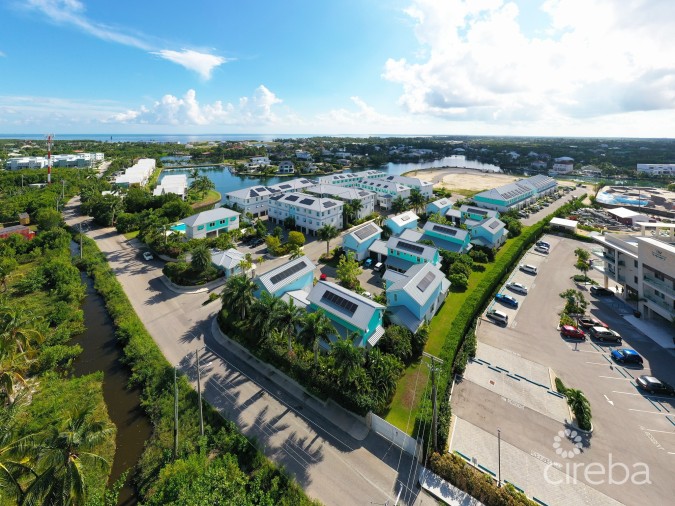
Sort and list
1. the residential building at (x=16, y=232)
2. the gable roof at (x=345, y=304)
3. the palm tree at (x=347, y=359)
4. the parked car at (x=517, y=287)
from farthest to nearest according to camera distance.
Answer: the residential building at (x=16, y=232), the parked car at (x=517, y=287), the gable roof at (x=345, y=304), the palm tree at (x=347, y=359)

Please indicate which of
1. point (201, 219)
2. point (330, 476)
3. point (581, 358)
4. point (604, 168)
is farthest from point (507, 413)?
point (604, 168)

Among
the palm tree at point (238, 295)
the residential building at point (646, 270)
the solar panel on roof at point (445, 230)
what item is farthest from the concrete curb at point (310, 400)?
the solar panel on roof at point (445, 230)

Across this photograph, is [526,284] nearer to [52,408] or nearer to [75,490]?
[75,490]

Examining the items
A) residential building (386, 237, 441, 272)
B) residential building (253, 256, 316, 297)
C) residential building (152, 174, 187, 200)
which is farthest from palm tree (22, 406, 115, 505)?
residential building (152, 174, 187, 200)

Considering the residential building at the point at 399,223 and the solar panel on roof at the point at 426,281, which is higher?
the solar panel on roof at the point at 426,281

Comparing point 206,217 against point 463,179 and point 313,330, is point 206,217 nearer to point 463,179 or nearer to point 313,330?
point 313,330

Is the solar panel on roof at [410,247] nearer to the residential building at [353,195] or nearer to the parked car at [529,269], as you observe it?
the parked car at [529,269]
